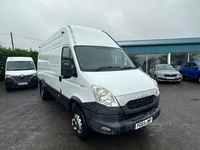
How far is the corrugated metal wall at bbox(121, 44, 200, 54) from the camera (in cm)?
1480

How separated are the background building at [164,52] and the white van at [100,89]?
12445 millimetres

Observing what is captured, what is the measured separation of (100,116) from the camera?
217 centimetres

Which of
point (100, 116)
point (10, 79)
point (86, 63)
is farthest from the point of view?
point (10, 79)

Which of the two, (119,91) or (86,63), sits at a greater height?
(86,63)

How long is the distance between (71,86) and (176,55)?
53.1 ft

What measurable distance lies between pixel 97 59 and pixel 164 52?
14732 millimetres

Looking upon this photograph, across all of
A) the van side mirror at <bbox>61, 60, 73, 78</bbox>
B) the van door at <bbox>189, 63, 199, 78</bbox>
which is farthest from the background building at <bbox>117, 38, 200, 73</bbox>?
the van side mirror at <bbox>61, 60, 73, 78</bbox>

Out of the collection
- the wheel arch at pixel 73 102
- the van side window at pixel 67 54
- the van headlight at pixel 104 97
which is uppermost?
the van side window at pixel 67 54

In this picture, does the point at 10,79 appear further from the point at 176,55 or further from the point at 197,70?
the point at 176,55

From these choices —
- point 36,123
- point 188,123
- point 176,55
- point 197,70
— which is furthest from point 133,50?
point 36,123

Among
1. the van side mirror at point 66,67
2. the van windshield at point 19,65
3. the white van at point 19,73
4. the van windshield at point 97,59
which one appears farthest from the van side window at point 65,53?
the van windshield at point 19,65

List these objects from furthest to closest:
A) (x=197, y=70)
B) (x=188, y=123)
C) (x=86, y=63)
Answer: (x=197, y=70) < (x=188, y=123) < (x=86, y=63)

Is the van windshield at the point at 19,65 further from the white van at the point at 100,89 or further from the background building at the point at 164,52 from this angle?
the background building at the point at 164,52

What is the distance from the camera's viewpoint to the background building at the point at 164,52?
14.8 metres
